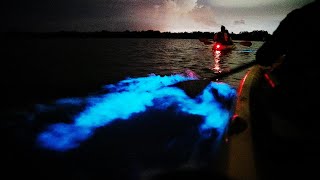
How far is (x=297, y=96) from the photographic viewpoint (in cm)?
220

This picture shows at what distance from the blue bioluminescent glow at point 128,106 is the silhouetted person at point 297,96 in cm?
250

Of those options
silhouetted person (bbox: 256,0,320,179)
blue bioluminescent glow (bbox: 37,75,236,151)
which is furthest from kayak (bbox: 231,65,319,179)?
blue bioluminescent glow (bbox: 37,75,236,151)

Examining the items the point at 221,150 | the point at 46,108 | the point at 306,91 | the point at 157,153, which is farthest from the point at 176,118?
the point at 306,91

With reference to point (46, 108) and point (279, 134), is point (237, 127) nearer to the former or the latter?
point (279, 134)

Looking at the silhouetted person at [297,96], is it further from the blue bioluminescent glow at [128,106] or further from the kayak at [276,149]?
the blue bioluminescent glow at [128,106]

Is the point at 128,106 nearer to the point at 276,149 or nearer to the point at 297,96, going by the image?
the point at 276,149

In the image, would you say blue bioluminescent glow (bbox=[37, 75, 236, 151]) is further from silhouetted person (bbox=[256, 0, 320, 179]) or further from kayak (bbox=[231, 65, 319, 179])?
silhouetted person (bbox=[256, 0, 320, 179])

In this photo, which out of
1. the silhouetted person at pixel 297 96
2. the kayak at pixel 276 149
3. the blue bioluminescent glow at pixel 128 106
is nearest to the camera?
the silhouetted person at pixel 297 96

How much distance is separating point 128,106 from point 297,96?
644 cm

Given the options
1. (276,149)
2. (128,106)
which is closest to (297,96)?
(276,149)

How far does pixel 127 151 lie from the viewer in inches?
205

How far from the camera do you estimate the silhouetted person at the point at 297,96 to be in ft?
6.88

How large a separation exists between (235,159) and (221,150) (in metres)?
0.31

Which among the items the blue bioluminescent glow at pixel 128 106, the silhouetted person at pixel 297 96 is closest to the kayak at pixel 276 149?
the silhouetted person at pixel 297 96
